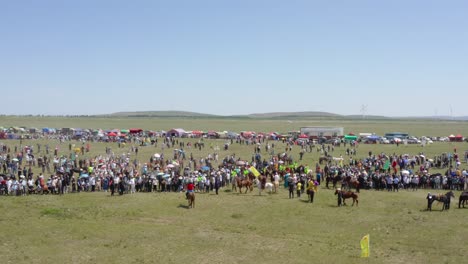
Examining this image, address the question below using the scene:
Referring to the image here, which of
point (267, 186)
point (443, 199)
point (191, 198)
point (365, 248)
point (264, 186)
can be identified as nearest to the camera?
point (365, 248)

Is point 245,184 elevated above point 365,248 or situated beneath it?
elevated above

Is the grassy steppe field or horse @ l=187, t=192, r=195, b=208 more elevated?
horse @ l=187, t=192, r=195, b=208

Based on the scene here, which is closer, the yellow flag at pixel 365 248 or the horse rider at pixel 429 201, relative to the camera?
the yellow flag at pixel 365 248

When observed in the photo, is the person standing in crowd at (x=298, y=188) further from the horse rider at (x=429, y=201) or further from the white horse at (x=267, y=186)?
the horse rider at (x=429, y=201)

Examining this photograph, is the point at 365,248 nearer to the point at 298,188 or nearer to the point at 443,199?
the point at 443,199

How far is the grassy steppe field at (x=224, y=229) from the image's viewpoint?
16234 mm

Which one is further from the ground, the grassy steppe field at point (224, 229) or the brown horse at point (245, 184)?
the brown horse at point (245, 184)

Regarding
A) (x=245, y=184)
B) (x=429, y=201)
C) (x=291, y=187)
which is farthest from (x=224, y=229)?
(x=429, y=201)

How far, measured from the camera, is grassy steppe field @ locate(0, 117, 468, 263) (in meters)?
16.2

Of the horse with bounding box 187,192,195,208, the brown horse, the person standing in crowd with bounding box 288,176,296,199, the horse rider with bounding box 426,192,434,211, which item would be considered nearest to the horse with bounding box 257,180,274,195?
the brown horse

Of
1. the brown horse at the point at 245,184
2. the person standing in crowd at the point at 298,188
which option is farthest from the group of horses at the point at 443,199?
the brown horse at the point at 245,184

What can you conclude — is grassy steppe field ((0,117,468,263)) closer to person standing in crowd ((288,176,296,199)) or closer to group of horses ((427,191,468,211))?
group of horses ((427,191,468,211))

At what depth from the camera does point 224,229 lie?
20078 millimetres

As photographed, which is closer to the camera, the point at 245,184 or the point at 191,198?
the point at 191,198
